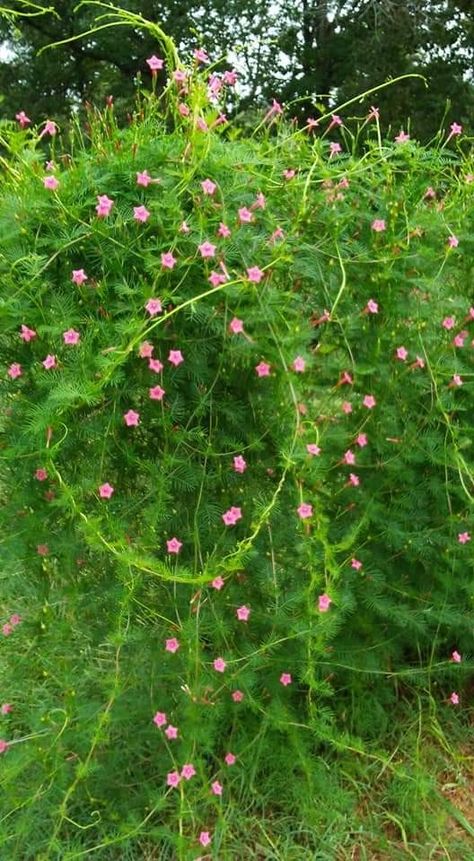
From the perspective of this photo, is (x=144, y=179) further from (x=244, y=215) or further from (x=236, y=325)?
(x=236, y=325)

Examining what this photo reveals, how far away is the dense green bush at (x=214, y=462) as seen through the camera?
6.29 ft

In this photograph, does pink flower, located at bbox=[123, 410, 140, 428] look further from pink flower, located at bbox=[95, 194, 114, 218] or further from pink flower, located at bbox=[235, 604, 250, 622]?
pink flower, located at bbox=[235, 604, 250, 622]

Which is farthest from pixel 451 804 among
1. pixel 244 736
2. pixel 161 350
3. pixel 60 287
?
pixel 60 287

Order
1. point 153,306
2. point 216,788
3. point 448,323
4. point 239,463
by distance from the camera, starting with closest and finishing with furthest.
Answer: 1. point 153,306
2. point 239,463
3. point 216,788
4. point 448,323

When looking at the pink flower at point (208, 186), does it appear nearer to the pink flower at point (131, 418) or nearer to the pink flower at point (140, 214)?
the pink flower at point (140, 214)

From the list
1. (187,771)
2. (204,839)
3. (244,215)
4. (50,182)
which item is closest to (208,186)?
(244,215)

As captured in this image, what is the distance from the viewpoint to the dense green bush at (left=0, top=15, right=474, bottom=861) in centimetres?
192

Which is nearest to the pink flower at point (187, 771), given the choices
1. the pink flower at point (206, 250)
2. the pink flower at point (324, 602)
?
the pink flower at point (324, 602)

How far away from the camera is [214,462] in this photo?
6.93 ft

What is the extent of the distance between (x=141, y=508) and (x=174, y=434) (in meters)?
0.21

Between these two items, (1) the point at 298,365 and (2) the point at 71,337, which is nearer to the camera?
(2) the point at 71,337

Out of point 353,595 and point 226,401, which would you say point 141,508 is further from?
point 353,595

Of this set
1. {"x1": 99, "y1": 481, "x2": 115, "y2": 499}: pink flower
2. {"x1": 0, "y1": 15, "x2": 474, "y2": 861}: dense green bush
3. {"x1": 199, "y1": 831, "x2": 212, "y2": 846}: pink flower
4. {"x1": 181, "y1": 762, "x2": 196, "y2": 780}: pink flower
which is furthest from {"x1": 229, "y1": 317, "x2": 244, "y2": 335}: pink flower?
{"x1": 199, "y1": 831, "x2": 212, "y2": 846}: pink flower

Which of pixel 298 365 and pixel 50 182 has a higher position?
pixel 50 182
